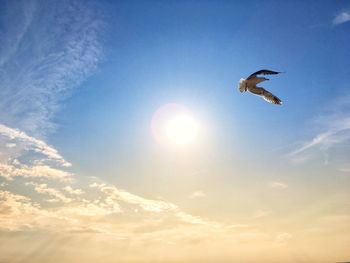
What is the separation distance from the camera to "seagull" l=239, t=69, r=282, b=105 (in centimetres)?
3079

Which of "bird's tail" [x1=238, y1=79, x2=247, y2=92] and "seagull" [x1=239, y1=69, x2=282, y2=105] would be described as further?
"bird's tail" [x1=238, y1=79, x2=247, y2=92]

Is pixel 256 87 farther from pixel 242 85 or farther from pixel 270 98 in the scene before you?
pixel 270 98

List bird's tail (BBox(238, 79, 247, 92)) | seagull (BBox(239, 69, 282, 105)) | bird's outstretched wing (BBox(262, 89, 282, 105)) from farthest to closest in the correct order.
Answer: bird's outstretched wing (BBox(262, 89, 282, 105)) < bird's tail (BBox(238, 79, 247, 92)) < seagull (BBox(239, 69, 282, 105))

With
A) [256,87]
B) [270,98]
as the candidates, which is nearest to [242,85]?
[256,87]

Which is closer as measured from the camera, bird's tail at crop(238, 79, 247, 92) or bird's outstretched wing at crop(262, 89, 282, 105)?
bird's tail at crop(238, 79, 247, 92)

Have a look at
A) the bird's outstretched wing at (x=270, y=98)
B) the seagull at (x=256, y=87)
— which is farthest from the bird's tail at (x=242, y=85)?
the bird's outstretched wing at (x=270, y=98)

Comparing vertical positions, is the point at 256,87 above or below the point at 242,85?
above

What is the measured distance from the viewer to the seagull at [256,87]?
30.8m

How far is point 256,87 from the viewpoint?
34000mm

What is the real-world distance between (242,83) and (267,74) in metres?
2.85

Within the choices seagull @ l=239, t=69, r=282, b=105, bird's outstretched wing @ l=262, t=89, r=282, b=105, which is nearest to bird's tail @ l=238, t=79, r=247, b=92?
seagull @ l=239, t=69, r=282, b=105

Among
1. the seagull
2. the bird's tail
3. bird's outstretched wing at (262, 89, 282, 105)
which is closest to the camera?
the seagull

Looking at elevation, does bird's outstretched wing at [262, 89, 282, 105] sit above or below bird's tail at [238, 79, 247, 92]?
above

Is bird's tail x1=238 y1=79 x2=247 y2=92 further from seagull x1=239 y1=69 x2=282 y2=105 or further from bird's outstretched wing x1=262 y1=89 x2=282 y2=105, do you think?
bird's outstretched wing x1=262 y1=89 x2=282 y2=105
